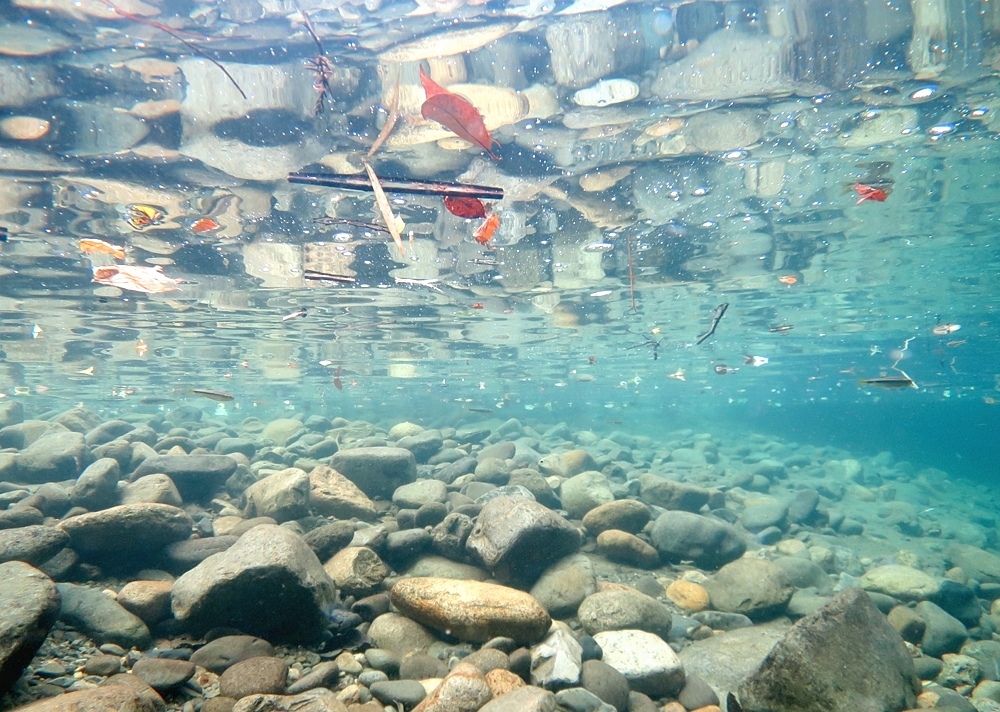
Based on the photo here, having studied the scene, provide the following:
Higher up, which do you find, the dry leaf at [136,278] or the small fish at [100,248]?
the small fish at [100,248]

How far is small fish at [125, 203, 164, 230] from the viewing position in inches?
370

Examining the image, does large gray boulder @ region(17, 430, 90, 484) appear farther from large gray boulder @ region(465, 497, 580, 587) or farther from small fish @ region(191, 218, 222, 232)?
large gray boulder @ region(465, 497, 580, 587)

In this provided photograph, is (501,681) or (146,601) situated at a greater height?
(146,601)

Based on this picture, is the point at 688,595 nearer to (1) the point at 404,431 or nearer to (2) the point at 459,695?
(2) the point at 459,695

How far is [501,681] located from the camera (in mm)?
3963

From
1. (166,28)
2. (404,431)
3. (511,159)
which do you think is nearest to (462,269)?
(511,159)

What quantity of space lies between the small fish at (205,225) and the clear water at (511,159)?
0.22 meters

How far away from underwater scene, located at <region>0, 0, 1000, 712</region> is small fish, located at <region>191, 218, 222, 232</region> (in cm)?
12

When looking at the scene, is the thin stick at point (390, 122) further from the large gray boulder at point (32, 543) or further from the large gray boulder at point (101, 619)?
the large gray boulder at point (101, 619)

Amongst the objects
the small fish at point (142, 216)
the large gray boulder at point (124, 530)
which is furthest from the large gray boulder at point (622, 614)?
the small fish at point (142, 216)

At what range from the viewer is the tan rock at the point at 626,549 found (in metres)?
7.84

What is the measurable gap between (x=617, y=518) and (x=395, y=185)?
773cm

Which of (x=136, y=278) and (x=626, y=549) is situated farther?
(x=136, y=278)

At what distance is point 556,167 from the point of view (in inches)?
354
